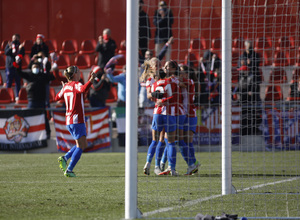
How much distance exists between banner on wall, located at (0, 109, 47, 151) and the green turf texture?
293cm

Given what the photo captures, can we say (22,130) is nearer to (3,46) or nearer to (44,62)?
(44,62)

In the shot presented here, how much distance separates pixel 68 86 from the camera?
9992mm

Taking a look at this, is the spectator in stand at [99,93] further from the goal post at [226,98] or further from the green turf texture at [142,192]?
the goal post at [226,98]

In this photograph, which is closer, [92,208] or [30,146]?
[92,208]

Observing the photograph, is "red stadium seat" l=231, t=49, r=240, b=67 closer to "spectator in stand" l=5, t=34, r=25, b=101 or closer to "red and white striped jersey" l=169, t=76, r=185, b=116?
"red and white striped jersey" l=169, t=76, r=185, b=116

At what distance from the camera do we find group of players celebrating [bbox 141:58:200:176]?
9789 mm

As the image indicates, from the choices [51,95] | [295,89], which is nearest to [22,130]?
[51,95]

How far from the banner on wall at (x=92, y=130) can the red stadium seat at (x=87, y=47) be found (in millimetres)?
6465

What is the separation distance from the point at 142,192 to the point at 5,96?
12.1 m

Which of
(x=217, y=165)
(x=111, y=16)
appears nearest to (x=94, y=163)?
(x=217, y=165)

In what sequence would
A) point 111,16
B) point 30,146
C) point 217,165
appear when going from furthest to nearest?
point 111,16, point 30,146, point 217,165

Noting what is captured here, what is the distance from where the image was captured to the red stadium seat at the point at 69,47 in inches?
870

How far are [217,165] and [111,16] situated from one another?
41.6ft

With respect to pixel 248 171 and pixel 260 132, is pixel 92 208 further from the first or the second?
pixel 260 132
